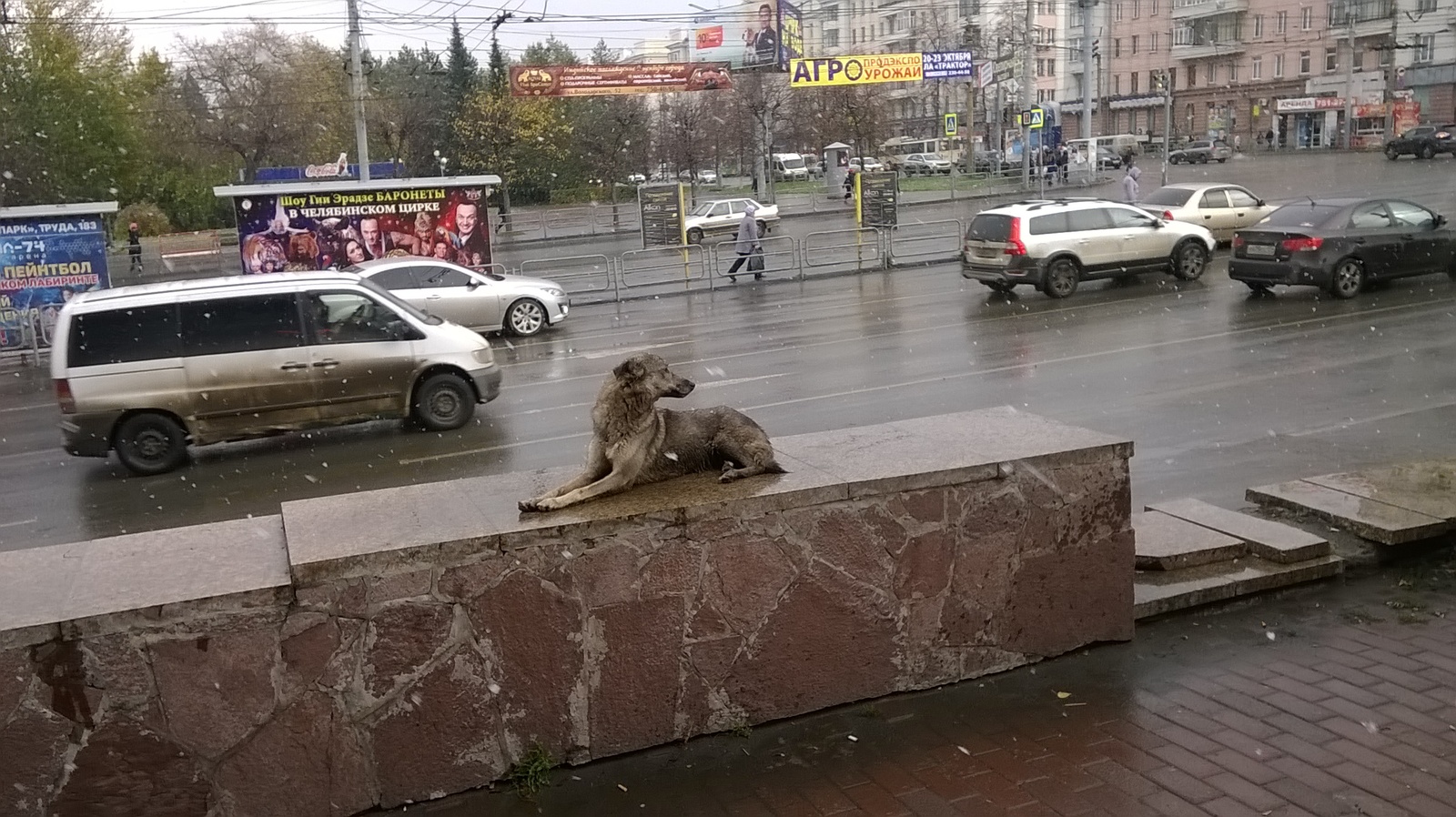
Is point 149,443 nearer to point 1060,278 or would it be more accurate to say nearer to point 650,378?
point 650,378

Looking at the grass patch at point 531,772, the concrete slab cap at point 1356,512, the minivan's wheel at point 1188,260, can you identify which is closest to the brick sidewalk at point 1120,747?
the grass patch at point 531,772

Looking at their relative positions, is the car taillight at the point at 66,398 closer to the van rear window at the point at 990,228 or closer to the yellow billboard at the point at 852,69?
the van rear window at the point at 990,228

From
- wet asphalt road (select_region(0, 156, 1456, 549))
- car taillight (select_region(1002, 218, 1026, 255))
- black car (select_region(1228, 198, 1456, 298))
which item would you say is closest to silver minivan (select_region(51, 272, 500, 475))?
wet asphalt road (select_region(0, 156, 1456, 549))

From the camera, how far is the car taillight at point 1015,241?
21.1 metres

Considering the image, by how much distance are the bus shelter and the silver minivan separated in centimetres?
1248

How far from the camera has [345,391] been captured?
12.8 m

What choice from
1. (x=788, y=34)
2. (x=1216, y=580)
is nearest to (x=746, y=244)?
(x=788, y=34)

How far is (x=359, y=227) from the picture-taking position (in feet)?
83.4

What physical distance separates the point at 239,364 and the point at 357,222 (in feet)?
45.3

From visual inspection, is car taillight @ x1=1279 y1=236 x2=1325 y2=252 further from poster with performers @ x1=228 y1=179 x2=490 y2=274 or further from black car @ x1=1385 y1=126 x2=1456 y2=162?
black car @ x1=1385 y1=126 x2=1456 y2=162

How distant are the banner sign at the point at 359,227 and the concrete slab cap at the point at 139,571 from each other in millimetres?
21198

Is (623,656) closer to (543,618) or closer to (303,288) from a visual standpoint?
(543,618)

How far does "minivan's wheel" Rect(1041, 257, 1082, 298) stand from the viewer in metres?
21.3

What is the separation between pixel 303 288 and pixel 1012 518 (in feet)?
32.1
